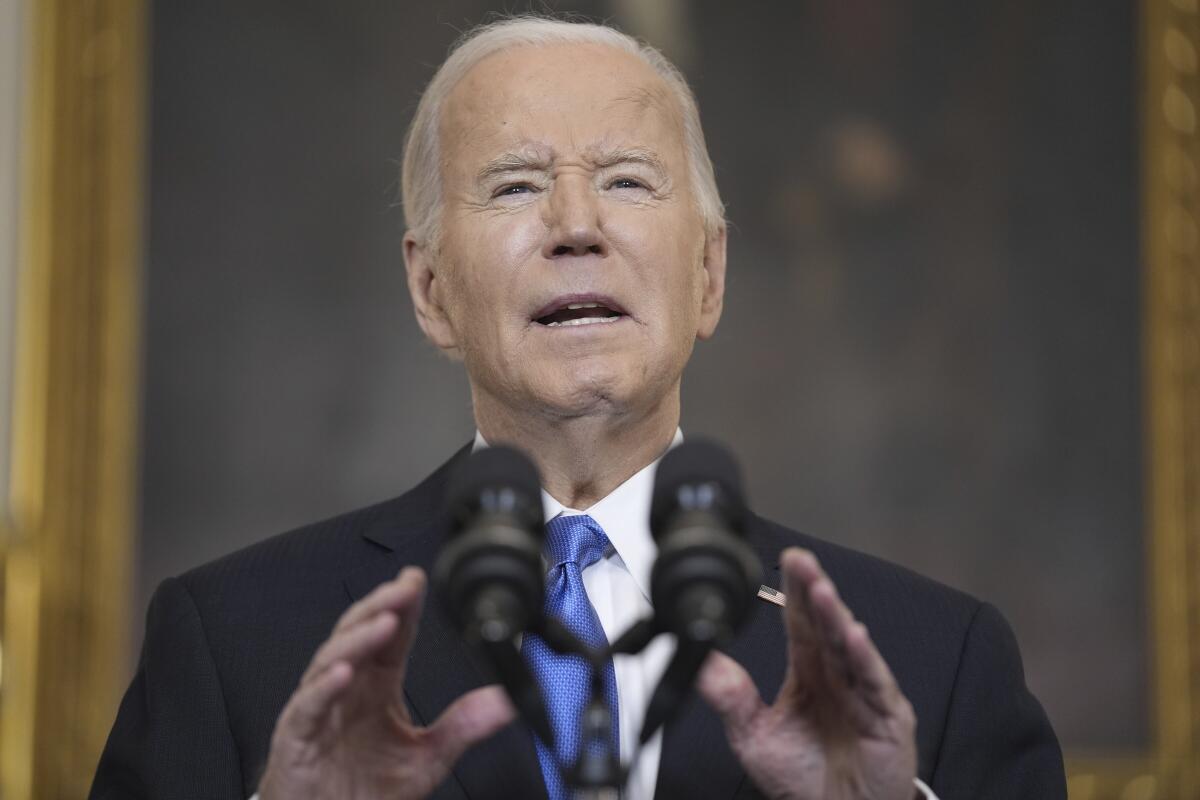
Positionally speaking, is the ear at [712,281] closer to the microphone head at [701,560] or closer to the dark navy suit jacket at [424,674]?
the dark navy suit jacket at [424,674]

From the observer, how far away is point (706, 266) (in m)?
2.49

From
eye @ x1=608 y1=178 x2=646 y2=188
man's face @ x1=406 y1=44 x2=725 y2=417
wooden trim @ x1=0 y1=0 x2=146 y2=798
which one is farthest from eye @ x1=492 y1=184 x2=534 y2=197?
wooden trim @ x1=0 y1=0 x2=146 y2=798

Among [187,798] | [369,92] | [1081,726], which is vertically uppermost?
[369,92]

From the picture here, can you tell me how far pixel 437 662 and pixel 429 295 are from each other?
70 centimetres

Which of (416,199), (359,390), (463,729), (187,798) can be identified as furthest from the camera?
(359,390)

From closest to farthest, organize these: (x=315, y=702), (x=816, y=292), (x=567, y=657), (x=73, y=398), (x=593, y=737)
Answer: (x=593, y=737) → (x=315, y=702) → (x=567, y=657) → (x=73, y=398) → (x=816, y=292)

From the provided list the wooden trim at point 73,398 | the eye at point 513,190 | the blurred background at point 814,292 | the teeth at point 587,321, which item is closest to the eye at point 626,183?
the eye at point 513,190

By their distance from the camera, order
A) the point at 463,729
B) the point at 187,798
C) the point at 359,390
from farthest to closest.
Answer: the point at 359,390
the point at 187,798
the point at 463,729

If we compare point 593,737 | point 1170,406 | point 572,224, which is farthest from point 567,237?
point 1170,406

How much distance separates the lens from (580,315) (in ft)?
7.07

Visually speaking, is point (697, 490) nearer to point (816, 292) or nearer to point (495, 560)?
point (495, 560)

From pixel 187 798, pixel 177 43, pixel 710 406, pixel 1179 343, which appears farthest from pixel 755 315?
pixel 187 798

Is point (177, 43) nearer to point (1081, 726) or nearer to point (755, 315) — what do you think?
point (755, 315)

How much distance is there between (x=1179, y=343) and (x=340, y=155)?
101 inches
